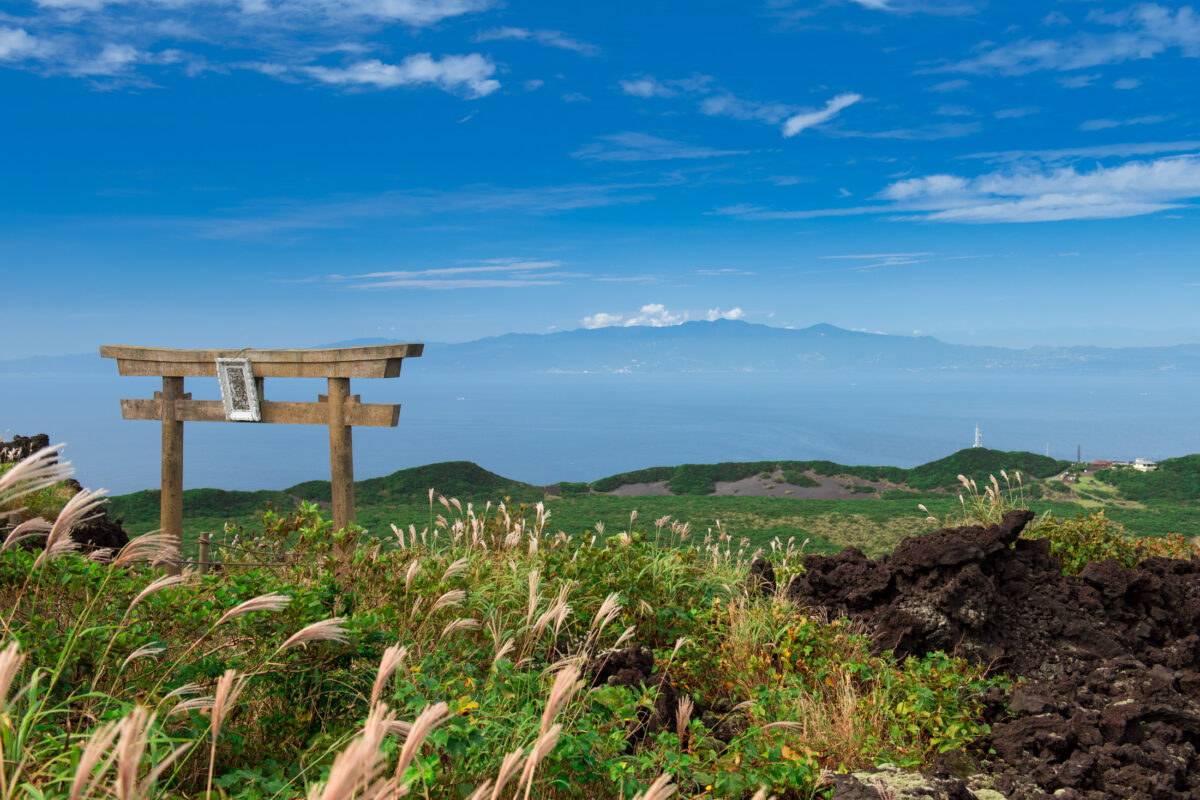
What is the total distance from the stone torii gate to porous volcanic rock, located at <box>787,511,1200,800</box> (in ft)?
14.8

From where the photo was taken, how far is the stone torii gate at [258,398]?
295 inches

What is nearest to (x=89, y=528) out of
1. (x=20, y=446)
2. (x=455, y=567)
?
(x=20, y=446)

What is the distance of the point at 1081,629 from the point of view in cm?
501

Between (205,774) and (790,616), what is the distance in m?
3.69

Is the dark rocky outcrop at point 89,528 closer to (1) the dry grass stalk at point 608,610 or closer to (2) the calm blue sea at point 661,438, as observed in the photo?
(1) the dry grass stalk at point 608,610

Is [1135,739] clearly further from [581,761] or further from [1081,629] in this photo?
[581,761]

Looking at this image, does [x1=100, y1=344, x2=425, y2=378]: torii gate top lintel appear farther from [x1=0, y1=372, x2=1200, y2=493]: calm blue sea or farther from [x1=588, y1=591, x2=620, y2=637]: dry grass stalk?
[x1=0, y1=372, x2=1200, y2=493]: calm blue sea

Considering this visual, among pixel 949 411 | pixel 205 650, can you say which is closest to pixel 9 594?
pixel 205 650

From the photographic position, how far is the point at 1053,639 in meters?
5.09

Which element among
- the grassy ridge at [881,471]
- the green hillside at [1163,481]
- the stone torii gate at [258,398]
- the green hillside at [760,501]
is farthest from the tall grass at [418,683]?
the green hillside at [1163,481]

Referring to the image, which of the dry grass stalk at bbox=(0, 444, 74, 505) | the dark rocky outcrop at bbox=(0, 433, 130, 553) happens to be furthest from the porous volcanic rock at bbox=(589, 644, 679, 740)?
the dark rocky outcrop at bbox=(0, 433, 130, 553)

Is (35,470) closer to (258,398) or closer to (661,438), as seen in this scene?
(258,398)

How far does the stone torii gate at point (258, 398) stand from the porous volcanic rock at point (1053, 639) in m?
4.52

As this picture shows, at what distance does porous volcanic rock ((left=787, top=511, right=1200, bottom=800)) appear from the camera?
3633 millimetres
